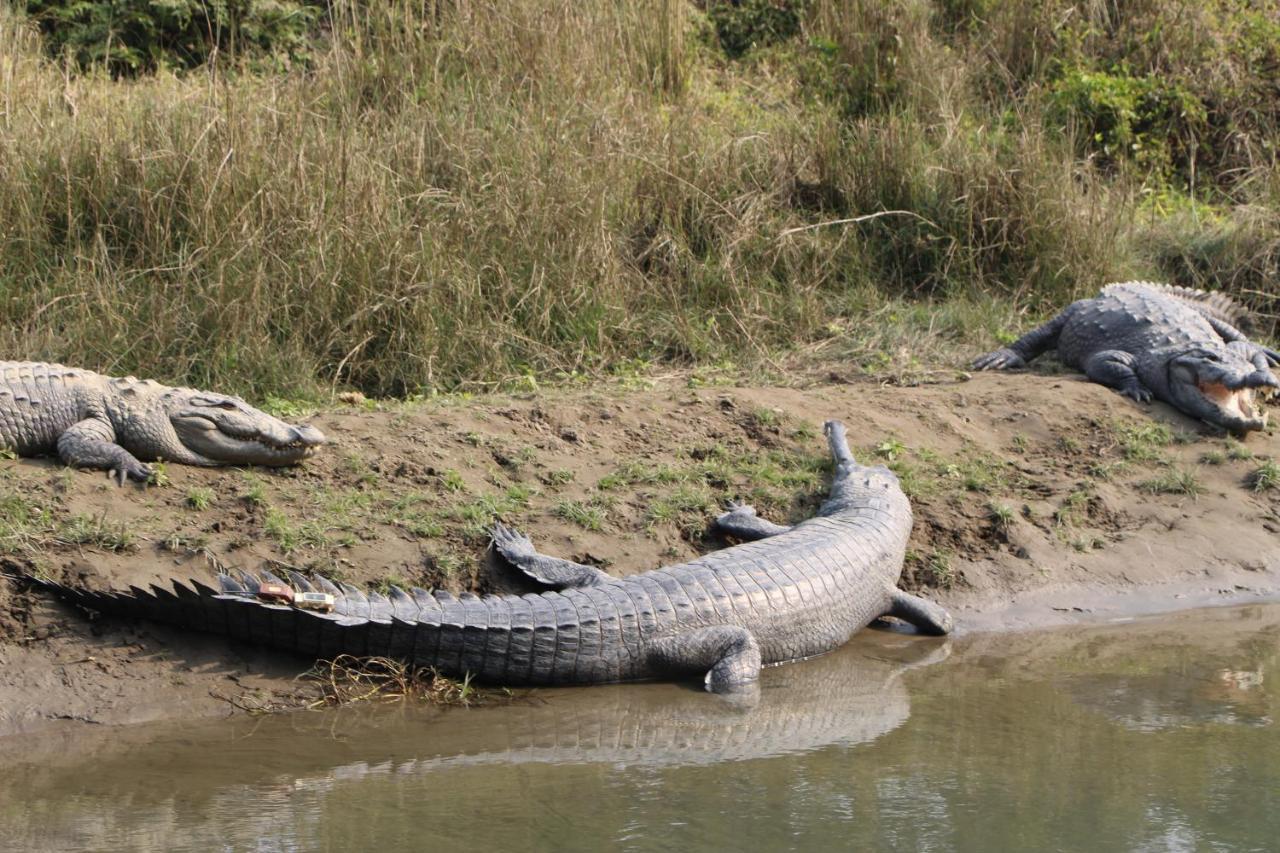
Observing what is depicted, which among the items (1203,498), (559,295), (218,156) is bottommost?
(1203,498)

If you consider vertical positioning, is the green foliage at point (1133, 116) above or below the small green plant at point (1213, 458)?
above

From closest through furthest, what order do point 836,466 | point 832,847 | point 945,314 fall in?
point 832,847 → point 836,466 → point 945,314

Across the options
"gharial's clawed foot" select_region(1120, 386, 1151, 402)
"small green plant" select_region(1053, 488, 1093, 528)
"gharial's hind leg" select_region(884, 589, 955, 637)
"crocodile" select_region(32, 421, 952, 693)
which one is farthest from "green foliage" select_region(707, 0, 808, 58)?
"gharial's hind leg" select_region(884, 589, 955, 637)

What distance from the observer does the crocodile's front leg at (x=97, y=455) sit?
5.29m

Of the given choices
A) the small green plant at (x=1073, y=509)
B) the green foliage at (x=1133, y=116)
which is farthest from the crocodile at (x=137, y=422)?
the green foliage at (x=1133, y=116)

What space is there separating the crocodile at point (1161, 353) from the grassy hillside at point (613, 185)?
1.37 ft

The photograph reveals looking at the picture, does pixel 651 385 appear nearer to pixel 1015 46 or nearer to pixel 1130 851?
pixel 1130 851

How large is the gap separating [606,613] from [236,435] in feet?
5.58

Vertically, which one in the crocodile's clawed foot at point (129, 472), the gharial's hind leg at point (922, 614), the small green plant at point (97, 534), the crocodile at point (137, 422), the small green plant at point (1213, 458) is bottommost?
the gharial's hind leg at point (922, 614)

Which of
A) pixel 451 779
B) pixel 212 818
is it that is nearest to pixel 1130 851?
pixel 451 779

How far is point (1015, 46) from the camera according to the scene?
10.5 metres

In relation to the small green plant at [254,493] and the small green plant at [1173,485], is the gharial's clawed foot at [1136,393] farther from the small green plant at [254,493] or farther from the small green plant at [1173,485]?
the small green plant at [254,493]

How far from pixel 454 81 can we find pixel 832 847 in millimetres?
6063

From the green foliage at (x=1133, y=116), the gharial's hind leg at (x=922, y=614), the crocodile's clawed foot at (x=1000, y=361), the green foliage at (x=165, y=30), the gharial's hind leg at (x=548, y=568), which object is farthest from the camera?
the green foliage at (x=1133, y=116)
